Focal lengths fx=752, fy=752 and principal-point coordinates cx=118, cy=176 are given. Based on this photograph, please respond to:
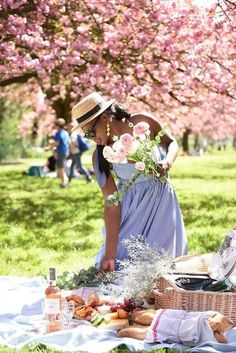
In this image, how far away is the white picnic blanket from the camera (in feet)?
15.2

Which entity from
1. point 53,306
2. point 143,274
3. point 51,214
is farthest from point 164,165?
point 51,214

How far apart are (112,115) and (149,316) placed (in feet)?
5.78

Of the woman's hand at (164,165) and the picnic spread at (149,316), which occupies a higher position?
the woman's hand at (164,165)

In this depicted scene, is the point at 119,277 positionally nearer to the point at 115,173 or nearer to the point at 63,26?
the point at 115,173

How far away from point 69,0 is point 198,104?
3108 millimetres

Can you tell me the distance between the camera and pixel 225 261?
531cm

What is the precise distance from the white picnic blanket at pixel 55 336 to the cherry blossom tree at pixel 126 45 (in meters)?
5.47

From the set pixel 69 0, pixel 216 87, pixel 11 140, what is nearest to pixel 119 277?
pixel 69 0

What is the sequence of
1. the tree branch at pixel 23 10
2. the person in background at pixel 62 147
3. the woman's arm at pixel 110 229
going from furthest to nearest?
the person in background at pixel 62 147 → the tree branch at pixel 23 10 → the woman's arm at pixel 110 229

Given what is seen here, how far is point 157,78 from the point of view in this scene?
12547mm

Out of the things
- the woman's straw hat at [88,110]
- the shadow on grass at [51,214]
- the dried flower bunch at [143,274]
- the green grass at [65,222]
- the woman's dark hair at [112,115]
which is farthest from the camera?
the shadow on grass at [51,214]

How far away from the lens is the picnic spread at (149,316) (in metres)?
4.70

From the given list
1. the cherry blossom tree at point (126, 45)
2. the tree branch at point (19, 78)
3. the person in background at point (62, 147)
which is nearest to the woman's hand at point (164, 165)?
the cherry blossom tree at point (126, 45)

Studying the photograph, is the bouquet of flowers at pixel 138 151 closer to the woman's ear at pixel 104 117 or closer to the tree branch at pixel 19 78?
A: the woman's ear at pixel 104 117
